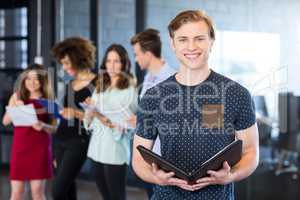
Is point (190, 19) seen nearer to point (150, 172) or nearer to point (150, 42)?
point (150, 172)

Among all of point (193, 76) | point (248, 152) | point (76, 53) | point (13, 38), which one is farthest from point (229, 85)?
point (13, 38)

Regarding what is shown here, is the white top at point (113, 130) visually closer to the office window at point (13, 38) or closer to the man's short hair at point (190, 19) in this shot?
the man's short hair at point (190, 19)

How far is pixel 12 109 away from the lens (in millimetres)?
3643

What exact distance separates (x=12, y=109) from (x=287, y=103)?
212 cm

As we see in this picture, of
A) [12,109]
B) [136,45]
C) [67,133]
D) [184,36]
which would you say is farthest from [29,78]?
[184,36]

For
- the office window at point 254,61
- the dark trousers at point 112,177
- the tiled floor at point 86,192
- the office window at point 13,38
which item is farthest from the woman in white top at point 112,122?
the office window at point 13,38

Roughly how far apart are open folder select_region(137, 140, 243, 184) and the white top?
174cm

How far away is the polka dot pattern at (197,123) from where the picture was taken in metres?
1.67

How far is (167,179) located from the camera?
1.60 metres

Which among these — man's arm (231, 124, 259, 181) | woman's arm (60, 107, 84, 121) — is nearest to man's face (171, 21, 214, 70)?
man's arm (231, 124, 259, 181)

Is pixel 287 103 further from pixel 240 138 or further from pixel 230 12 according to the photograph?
pixel 240 138

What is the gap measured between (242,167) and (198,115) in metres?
0.22

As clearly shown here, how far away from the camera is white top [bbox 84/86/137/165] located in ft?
10.9

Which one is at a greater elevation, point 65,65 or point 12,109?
point 65,65
